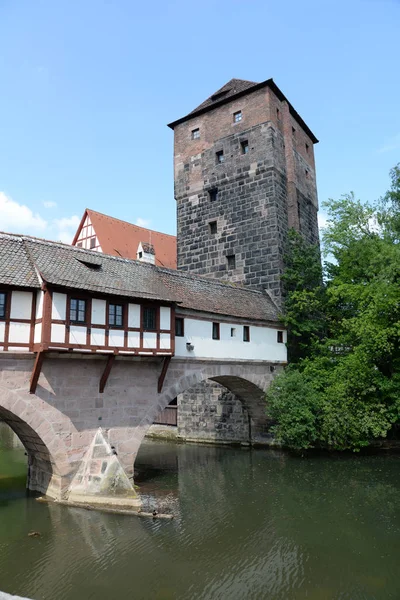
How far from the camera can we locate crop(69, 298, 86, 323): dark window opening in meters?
12.4

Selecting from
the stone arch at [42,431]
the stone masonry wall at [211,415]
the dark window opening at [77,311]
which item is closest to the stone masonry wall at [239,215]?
the stone masonry wall at [211,415]

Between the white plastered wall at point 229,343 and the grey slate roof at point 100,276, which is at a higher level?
the grey slate roof at point 100,276

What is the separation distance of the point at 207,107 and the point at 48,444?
2077 centimetres

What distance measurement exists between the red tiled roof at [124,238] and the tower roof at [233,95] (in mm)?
8024

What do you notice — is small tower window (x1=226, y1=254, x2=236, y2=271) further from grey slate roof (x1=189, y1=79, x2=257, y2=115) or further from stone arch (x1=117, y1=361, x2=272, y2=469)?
grey slate roof (x1=189, y1=79, x2=257, y2=115)

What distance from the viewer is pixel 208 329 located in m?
17.0

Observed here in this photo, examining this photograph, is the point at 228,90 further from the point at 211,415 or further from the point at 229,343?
the point at 211,415

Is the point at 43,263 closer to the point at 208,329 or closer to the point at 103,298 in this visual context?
the point at 103,298

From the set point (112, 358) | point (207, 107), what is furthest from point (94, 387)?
point (207, 107)

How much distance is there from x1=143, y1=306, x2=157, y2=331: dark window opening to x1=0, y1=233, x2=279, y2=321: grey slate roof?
484mm

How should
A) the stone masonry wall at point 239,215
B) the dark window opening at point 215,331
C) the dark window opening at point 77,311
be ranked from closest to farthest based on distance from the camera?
1. the dark window opening at point 77,311
2. the dark window opening at point 215,331
3. the stone masonry wall at point 239,215

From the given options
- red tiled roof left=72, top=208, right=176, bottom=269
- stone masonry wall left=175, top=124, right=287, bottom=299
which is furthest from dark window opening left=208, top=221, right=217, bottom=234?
red tiled roof left=72, top=208, right=176, bottom=269

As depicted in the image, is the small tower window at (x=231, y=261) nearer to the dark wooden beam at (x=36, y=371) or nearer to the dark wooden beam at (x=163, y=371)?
the dark wooden beam at (x=163, y=371)

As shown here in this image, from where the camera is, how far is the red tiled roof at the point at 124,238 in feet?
97.8
